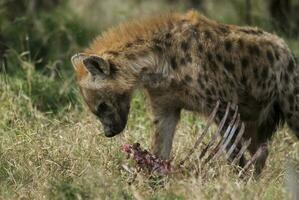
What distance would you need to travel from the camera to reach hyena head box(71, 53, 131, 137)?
728 centimetres

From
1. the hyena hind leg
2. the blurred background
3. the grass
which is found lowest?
the blurred background

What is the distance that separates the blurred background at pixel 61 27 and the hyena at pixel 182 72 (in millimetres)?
1014

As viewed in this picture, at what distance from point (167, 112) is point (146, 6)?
23.6 ft

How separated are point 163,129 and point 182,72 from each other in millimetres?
533

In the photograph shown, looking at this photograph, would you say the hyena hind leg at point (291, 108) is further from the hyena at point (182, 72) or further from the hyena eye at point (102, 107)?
the hyena eye at point (102, 107)

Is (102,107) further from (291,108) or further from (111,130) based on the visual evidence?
(291,108)

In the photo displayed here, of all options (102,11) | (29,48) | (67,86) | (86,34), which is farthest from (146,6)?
(67,86)

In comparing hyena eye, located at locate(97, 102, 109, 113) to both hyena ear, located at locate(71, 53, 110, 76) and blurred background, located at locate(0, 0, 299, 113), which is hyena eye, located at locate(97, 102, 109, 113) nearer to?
hyena ear, located at locate(71, 53, 110, 76)

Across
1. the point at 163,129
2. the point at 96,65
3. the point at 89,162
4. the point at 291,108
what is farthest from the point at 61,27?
the point at 89,162

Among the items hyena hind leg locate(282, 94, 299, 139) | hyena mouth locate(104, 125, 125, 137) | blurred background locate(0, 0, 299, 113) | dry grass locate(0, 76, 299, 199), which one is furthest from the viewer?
blurred background locate(0, 0, 299, 113)

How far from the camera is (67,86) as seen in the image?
927 centimetres

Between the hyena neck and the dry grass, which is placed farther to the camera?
the hyena neck

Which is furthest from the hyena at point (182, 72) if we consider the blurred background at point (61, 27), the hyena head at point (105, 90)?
the blurred background at point (61, 27)

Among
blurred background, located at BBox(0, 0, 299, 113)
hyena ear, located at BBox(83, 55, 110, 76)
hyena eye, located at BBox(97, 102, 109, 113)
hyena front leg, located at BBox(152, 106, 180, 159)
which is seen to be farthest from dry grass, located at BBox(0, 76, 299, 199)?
hyena ear, located at BBox(83, 55, 110, 76)
